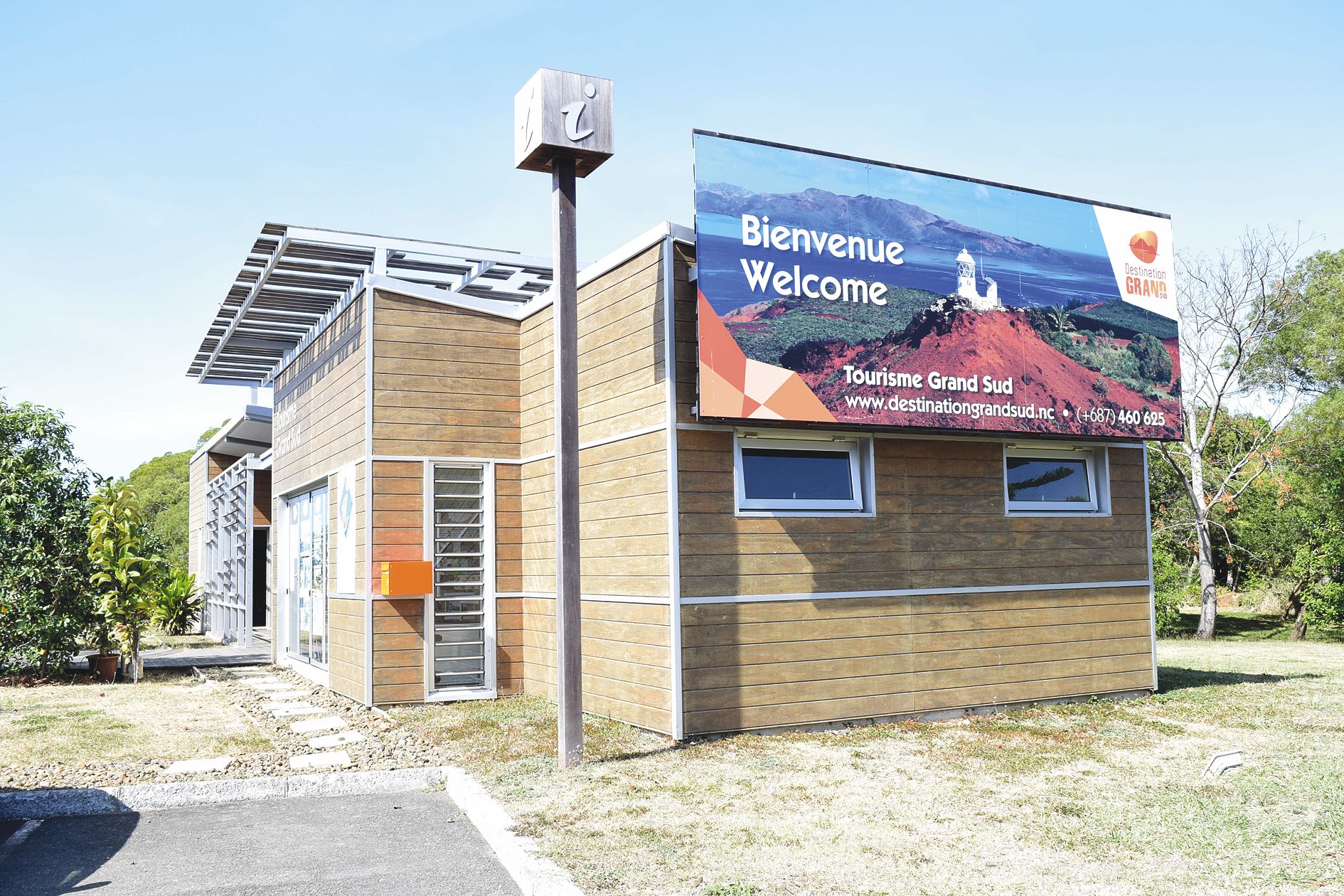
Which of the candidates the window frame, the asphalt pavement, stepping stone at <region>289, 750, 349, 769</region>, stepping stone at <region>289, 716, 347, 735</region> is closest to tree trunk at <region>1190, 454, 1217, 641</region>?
the window frame

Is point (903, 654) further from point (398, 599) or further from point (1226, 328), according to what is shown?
point (1226, 328)

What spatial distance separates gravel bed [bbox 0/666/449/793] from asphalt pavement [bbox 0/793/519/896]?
60 cm

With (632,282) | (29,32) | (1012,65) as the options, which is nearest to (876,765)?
(632,282)

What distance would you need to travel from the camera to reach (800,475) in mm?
8969

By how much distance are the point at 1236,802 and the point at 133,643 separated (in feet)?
41.1

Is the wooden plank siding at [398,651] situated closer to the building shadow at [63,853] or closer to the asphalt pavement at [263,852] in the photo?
→ the asphalt pavement at [263,852]

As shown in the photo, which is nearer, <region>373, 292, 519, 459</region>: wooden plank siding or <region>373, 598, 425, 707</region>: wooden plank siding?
<region>373, 598, 425, 707</region>: wooden plank siding

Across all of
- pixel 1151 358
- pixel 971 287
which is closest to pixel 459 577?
pixel 971 287

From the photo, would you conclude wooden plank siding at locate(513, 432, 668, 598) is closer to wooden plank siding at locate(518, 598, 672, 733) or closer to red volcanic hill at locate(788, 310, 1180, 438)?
wooden plank siding at locate(518, 598, 672, 733)

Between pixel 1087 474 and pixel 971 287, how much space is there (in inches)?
105

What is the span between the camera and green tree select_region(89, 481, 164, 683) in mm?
12766

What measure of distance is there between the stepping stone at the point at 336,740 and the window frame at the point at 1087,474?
6449 millimetres

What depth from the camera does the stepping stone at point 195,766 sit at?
7246 mm

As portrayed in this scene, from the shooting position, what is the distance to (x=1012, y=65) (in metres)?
11.7
